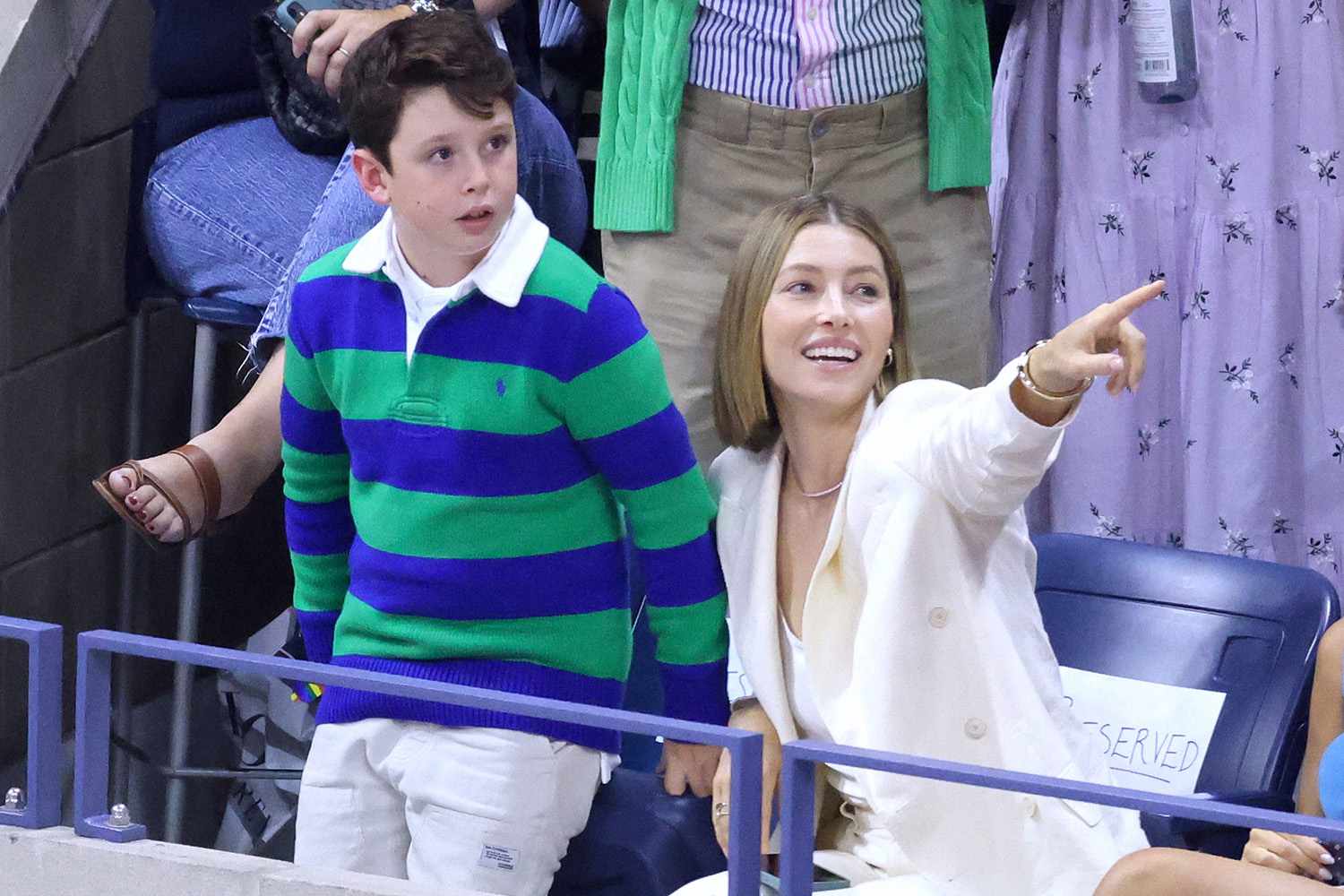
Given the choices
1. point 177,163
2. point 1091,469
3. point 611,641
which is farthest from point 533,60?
point 611,641

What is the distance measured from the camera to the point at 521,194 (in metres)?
2.92

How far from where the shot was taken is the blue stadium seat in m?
2.62

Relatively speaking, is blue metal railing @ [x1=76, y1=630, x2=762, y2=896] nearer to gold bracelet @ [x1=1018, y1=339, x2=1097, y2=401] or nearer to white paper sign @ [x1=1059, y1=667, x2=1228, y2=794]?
gold bracelet @ [x1=1018, y1=339, x2=1097, y2=401]

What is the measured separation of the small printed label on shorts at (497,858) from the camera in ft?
7.08

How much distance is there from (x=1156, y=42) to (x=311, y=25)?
1204 mm

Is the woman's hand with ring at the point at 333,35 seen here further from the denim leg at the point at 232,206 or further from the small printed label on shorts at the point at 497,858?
the small printed label on shorts at the point at 497,858

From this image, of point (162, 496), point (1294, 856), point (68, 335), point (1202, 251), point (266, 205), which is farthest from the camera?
point (68, 335)

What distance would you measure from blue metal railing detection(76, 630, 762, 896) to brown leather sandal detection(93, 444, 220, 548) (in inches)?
20.5

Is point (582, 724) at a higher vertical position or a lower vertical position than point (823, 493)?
lower

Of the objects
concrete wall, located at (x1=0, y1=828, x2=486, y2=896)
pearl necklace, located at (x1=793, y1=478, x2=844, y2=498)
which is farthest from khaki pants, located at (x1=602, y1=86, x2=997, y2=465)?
concrete wall, located at (x1=0, y1=828, x2=486, y2=896)

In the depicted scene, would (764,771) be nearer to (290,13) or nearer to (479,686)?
(479,686)

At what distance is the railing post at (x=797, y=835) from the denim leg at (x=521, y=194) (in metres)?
1.28

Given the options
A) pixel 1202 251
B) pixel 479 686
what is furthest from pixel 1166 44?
pixel 479 686

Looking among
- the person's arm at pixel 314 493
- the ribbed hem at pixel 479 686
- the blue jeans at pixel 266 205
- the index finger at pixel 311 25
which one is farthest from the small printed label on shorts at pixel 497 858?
the index finger at pixel 311 25
